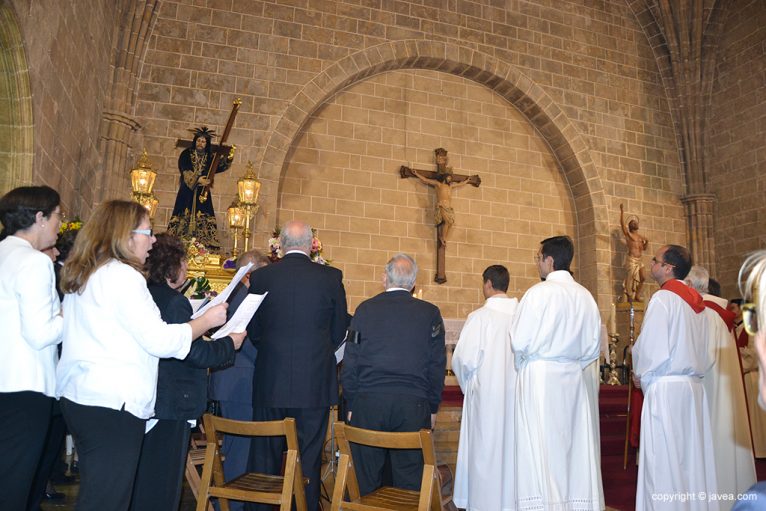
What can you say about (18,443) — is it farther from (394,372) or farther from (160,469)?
(394,372)

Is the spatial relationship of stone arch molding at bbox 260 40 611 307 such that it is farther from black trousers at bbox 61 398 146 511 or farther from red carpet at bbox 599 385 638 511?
black trousers at bbox 61 398 146 511

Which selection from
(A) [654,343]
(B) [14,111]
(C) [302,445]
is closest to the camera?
(C) [302,445]

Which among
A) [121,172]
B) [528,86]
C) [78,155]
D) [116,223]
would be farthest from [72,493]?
[528,86]

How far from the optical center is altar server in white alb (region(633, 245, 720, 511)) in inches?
159

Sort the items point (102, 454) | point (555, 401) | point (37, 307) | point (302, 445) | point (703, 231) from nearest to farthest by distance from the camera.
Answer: point (102, 454)
point (37, 307)
point (302, 445)
point (555, 401)
point (703, 231)

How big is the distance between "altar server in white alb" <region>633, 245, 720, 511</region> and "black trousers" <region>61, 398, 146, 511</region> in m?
3.05

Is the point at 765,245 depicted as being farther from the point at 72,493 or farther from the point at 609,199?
the point at 72,493

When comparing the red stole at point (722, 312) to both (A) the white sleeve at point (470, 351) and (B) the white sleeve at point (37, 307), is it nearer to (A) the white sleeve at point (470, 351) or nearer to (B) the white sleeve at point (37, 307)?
(A) the white sleeve at point (470, 351)

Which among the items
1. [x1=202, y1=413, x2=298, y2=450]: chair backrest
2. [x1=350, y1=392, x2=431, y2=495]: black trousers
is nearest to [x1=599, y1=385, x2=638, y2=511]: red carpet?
[x1=350, y1=392, x2=431, y2=495]: black trousers

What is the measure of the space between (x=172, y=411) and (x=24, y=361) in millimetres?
595

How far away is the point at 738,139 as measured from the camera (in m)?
11.6

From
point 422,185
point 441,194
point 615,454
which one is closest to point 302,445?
point 615,454

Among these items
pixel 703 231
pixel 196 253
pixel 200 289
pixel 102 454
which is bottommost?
pixel 102 454

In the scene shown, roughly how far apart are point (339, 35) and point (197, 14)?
2075mm
